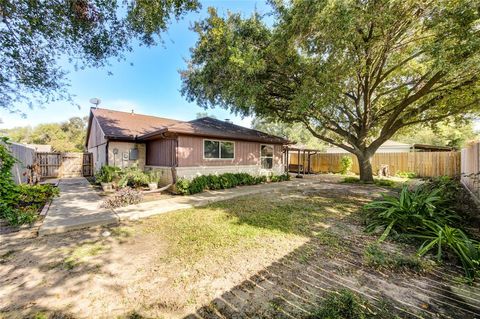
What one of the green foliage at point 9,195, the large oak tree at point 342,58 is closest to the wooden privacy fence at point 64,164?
the large oak tree at point 342,58

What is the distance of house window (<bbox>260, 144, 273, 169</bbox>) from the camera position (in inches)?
534

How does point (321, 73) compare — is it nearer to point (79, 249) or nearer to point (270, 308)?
point (270, 308)

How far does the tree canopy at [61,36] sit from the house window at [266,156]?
8.61 meters

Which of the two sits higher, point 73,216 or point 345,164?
point 345,164

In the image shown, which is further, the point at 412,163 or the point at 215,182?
the point at 412,163

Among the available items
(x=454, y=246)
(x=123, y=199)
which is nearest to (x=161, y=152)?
(x=123, y=199)

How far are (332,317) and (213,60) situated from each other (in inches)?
358

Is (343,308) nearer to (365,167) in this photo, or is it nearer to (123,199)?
(123,199)

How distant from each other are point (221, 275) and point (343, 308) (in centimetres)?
155

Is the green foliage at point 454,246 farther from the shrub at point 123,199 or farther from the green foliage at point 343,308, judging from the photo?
the shrub at point 123,199

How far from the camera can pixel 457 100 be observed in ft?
31.5

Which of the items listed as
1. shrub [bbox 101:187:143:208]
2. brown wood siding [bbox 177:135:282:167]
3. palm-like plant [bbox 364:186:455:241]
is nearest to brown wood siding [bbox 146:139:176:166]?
brown wood siding [bbox 177:135:282:167]

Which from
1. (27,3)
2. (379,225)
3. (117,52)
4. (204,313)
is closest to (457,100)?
(379,225)

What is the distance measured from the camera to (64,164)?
15.1m
